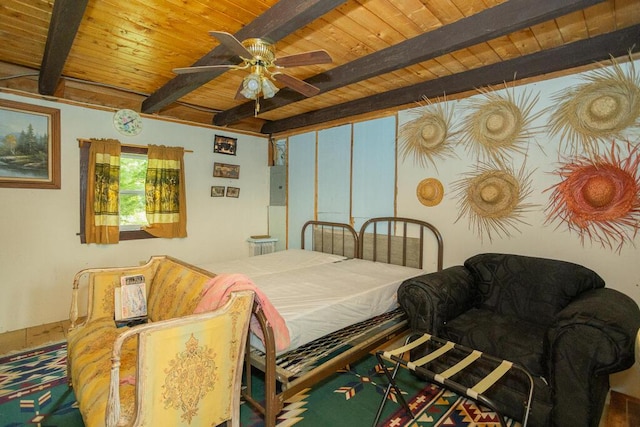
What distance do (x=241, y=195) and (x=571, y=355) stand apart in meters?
4.04

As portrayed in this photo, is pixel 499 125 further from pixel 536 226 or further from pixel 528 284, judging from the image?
pixel 528 284

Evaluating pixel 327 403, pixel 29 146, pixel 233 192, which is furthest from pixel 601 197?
pixel 29 146

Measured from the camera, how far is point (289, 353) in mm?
1962

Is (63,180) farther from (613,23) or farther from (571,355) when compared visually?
(613,23)

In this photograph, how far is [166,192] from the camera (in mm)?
3762

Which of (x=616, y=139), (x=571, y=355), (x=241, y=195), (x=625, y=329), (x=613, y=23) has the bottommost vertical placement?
(x=571, y=355)

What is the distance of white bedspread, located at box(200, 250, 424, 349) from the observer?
1996 mm

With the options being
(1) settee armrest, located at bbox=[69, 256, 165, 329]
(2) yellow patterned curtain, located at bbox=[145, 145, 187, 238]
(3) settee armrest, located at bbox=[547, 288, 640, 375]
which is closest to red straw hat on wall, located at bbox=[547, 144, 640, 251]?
(3) settee armrest, located at bbox=[547, 288, 640, 375]

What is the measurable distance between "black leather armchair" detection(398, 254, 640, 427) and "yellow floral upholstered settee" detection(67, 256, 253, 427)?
4.35 ft

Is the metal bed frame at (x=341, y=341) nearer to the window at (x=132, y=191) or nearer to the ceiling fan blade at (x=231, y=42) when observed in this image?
the ceiling fan blade at (x=231, y=42)

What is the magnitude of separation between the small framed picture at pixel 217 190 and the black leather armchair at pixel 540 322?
3.00 meters

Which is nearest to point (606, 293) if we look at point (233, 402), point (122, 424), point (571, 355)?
point (571, 355)

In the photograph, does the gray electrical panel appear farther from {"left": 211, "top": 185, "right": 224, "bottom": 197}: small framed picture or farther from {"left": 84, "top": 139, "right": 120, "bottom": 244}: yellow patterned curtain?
{"left": 84, "top": 139, "right": 120, "bottom": 244}: yellow patterned curtain

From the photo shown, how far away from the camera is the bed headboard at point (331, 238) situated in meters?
3.83
